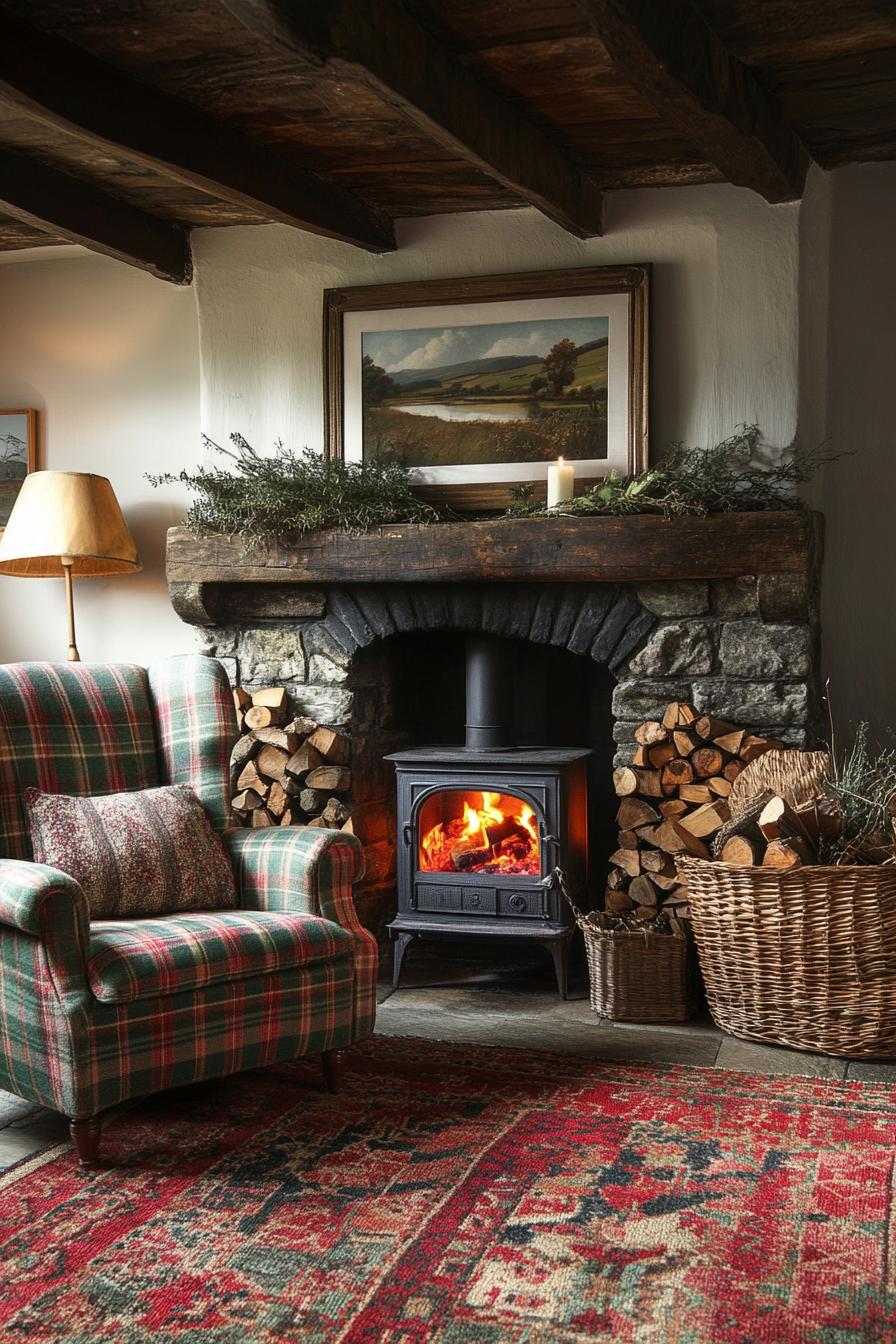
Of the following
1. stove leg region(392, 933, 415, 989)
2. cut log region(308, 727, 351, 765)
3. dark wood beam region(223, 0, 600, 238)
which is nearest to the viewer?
dark wood beam region(223, 0, 600, 238)

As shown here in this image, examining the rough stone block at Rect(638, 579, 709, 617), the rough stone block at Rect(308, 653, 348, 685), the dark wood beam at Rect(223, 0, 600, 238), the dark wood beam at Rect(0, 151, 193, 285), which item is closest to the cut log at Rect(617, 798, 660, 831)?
the rough stone block at Rect(638, 579, 709, 617)

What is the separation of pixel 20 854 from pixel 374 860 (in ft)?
4.80

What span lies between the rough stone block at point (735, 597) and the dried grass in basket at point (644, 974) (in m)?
0.92

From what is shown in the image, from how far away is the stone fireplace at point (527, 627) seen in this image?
3.74 metres

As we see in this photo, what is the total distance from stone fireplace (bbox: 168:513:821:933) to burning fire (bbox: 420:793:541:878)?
0.96ft

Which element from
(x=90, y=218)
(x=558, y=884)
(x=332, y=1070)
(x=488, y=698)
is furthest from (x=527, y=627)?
(x=90, y=218)

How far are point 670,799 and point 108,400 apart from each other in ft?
8.04

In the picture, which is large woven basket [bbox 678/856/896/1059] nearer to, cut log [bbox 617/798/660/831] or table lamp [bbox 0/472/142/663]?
cut log [bbox 617/798/660/831]

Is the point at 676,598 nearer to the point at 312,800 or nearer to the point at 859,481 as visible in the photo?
the point at 859,481

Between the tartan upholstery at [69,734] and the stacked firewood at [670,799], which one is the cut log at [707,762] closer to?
the stacked firewood at [670,799]

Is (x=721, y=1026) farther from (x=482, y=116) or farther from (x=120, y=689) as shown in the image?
(x=482, y=116)

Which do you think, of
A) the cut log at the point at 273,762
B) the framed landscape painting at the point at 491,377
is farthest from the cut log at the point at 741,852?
the cut log at the point at 273,762

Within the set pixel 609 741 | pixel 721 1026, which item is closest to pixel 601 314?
pixel 609 741

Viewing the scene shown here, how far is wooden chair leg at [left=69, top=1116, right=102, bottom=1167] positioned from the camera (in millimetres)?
2611
